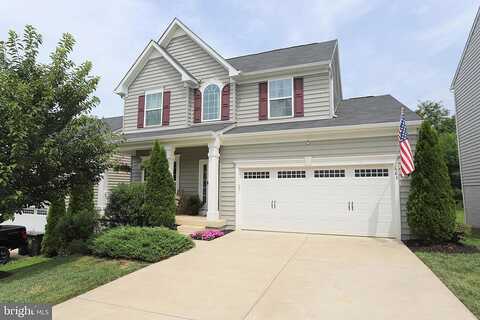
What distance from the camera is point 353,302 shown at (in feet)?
13.1

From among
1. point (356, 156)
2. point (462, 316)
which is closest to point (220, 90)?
point (356, 156)

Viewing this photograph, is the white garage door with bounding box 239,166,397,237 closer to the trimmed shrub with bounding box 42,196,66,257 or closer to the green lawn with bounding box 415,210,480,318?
the green lawn with bounding box 415,210,480,318

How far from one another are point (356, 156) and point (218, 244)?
508cm

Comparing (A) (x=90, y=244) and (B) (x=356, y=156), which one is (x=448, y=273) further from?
(A) (x=90, y=244)

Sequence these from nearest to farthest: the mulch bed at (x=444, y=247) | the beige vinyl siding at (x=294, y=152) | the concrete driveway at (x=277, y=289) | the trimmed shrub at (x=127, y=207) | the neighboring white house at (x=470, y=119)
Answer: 1. the concrete driveway at (x=277, y=289)
2. the mulch bed at (x=444, y=247)
3. the beige vinyl siding at (x=294, y=152)
4. the trimmed shrub at (x=127, y=207)
5. the neighboring white house at (x=470, y=119)

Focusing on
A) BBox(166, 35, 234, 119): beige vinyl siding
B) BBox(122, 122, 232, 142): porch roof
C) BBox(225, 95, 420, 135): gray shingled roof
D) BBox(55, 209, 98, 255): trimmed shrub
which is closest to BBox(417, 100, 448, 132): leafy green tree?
BBox(225, 95, 420, 135): gray shingled roof

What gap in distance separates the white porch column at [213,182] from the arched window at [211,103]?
2389 millimetres

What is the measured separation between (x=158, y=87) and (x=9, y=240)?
8149 millimetres

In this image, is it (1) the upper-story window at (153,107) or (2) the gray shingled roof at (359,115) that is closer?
(2) the gray shingled roof at (359,115)

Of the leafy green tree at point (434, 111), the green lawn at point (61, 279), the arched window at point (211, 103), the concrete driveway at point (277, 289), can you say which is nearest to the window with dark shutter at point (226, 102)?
the arched window at point (211, 103)

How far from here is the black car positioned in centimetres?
906

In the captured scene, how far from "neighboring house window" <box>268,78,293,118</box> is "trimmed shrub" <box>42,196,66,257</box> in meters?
8.15

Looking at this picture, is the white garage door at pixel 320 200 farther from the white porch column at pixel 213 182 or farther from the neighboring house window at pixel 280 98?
the neighboring house window at pixel 280 98

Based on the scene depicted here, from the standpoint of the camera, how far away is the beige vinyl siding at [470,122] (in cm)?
1197
